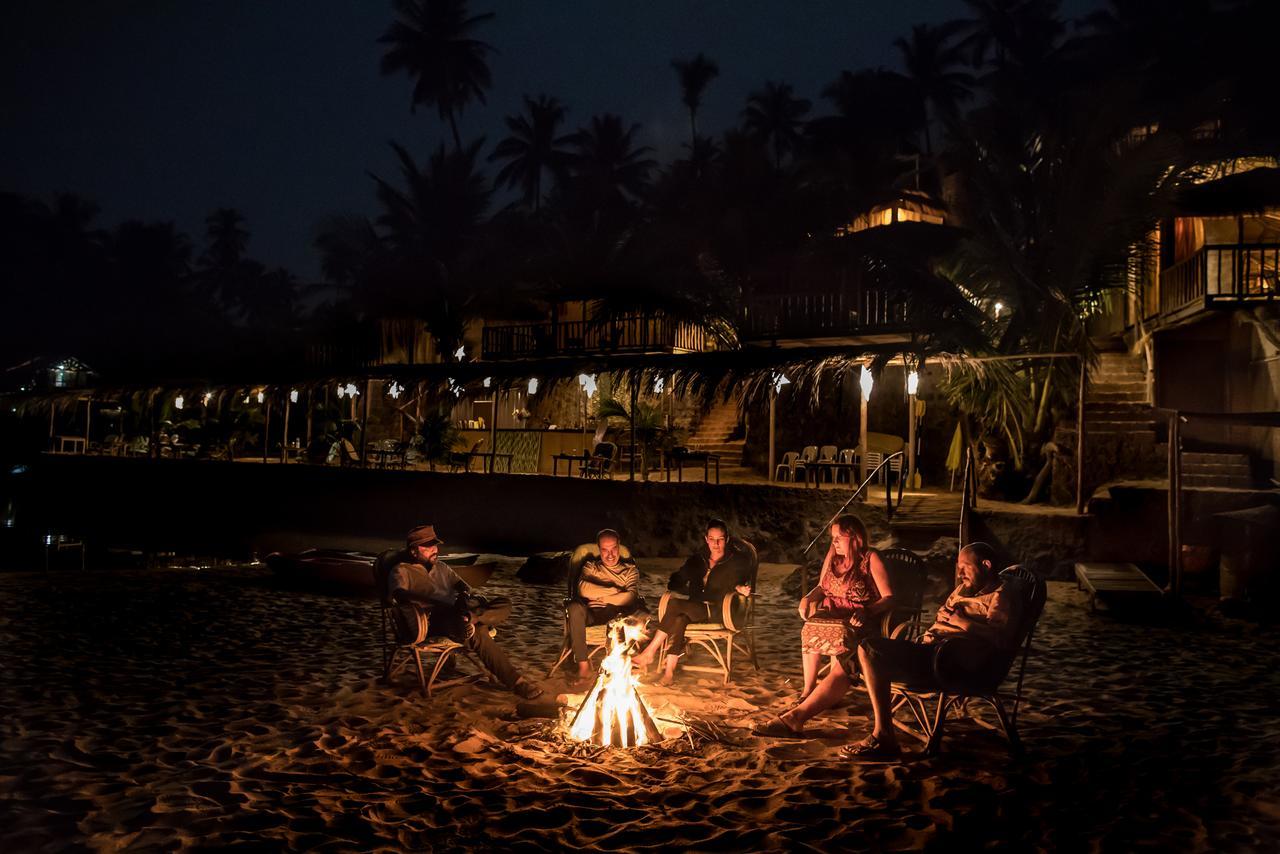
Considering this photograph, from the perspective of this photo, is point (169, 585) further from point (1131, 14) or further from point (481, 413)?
point (1131, 14)

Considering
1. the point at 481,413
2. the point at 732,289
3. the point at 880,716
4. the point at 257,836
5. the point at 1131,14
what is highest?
the point at 1131,14

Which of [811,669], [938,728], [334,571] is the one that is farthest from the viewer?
[334,571]

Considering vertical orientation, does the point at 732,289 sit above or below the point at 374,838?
above

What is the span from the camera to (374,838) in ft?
12.3

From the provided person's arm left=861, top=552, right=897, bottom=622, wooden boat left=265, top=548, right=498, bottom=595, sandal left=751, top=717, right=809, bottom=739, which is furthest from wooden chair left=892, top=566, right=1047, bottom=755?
wooden boat left=265, top=548, right=498, bottom=595

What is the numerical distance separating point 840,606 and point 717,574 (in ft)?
3.84

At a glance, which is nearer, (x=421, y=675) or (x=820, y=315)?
(x=421, y=675)

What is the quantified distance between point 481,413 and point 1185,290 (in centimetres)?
1886

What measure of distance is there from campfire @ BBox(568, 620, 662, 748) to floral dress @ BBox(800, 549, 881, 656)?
3.55 ft

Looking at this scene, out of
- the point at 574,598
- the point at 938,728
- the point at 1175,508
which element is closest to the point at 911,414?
the point at 1175,508

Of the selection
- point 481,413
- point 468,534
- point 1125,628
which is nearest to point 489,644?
point 1125,628

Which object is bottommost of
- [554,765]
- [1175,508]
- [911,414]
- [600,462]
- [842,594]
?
[554,765]

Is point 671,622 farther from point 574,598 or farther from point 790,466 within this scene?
point 790,466

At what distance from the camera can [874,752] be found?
4.69m
